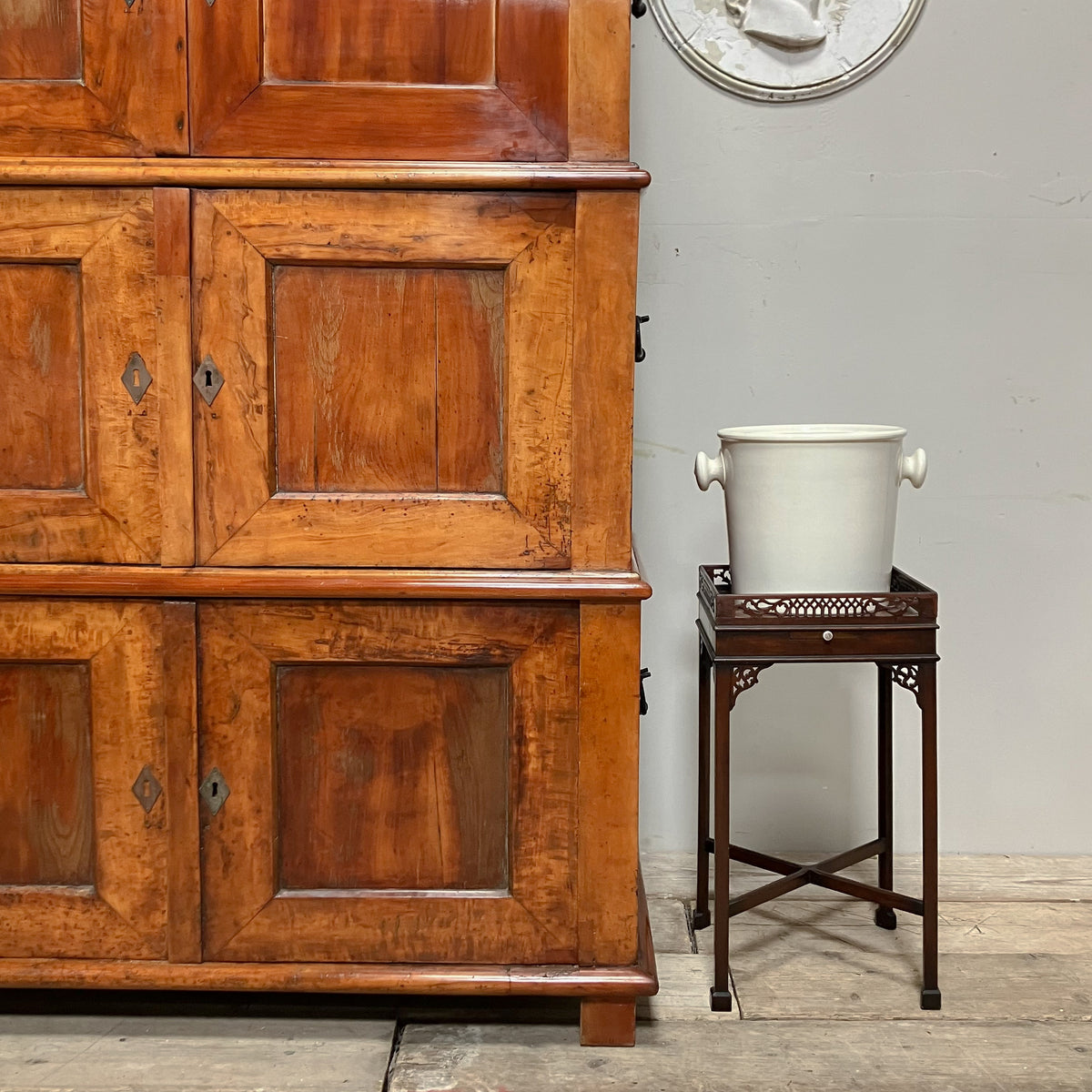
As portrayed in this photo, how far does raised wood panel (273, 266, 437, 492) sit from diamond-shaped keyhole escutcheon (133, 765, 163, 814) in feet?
1.54

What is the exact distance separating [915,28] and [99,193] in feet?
5.12

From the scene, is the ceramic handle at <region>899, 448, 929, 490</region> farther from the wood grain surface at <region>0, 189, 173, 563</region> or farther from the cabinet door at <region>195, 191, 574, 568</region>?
the wood grain surface at <region>0, 189, 173, 563</region>

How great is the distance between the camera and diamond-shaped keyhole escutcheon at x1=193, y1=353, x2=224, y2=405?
1.67 meters

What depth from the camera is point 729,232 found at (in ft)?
7.57

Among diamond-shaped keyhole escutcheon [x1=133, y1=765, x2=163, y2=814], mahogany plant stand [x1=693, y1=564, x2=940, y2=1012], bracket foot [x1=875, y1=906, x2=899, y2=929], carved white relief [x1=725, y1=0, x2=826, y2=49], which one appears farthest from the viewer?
carved white relief [x1=725, y1=0, x2=826, y2=49]

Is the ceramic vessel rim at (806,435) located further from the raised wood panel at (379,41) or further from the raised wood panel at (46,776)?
the raised wood panel at (46,776)

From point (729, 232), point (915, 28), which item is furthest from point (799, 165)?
point (915, 28)

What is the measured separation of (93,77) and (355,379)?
0.56m

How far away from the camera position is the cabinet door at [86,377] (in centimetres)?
165

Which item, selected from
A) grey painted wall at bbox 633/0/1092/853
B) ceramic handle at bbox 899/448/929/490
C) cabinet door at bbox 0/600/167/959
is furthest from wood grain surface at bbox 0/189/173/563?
ceramic handle at bbox 899/448/929/490

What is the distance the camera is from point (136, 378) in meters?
1.68

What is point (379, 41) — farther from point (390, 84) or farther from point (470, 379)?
point (470, 379)

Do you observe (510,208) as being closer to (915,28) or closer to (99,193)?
(99,193)

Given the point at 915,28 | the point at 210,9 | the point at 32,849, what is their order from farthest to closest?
the point at 915,28, the point at 32,849, the point at 210,9
